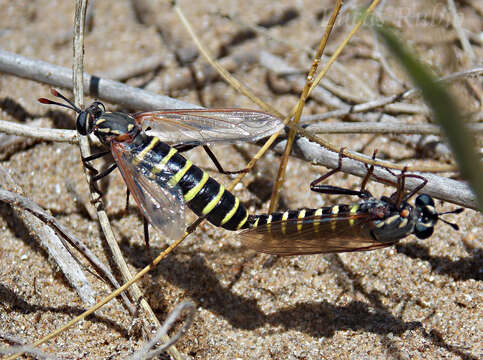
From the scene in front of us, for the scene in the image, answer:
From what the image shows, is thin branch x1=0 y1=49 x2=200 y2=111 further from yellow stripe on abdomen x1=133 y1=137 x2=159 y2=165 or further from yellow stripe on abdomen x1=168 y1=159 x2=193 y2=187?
yellow stripe on abdomen x1=168 y1=159 x2=193 y2=187

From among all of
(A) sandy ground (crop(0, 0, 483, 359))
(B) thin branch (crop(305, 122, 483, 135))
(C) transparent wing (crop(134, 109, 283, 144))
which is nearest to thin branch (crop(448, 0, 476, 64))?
(A) sandy ground (crop(0, 0, 483, 359))

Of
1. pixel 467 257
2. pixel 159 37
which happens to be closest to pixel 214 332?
pixel 467 257

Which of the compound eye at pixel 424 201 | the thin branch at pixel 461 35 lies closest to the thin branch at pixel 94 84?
the compound eye at pixel 424 201

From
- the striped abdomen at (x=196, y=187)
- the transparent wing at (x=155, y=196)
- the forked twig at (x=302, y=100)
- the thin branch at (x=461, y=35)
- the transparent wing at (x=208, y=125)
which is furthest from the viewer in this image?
the thin branch at (x=461, y=35)

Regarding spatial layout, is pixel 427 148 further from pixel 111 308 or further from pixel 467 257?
pixel 111 308

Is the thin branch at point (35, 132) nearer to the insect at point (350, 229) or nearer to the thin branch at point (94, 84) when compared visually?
the thin branch at point (94, 84)
